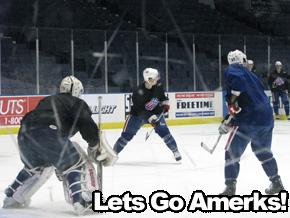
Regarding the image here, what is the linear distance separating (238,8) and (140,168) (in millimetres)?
16215

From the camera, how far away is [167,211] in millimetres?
4984

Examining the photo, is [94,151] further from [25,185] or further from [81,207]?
[25,185]

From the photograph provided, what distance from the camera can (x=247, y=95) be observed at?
5445 millimetres

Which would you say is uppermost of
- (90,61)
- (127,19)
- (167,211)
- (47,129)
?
(127,19)

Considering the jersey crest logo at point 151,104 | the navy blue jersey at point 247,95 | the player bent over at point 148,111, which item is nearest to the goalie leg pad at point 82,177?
the navy blue jersey at point 247,95

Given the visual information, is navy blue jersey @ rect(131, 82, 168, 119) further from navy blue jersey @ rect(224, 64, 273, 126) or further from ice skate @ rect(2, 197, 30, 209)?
ice skate @ rect(2, 197, 30, 209)

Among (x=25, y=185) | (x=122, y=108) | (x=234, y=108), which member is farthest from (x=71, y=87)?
(x=122, y=108)

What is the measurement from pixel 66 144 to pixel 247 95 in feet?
4.75

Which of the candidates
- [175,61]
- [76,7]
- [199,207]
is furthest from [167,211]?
[76,7]

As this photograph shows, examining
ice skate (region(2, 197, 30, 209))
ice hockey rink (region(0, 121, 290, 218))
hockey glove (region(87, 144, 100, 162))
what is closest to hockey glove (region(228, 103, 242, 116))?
ice hockey rink (region(0, 121, 290, 218))

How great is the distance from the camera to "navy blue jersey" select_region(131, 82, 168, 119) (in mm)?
8352

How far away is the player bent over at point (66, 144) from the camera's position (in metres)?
4.88

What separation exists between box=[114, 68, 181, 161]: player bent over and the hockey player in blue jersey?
2.86m

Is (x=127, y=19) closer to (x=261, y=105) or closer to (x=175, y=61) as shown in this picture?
(x=175, y=61)
